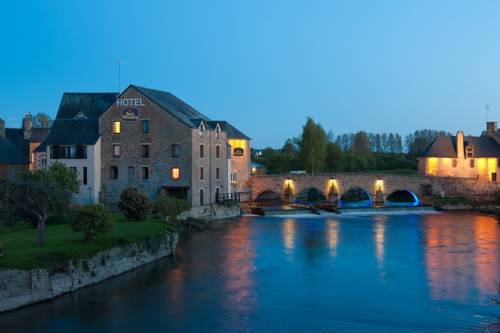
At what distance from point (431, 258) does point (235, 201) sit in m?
26.4

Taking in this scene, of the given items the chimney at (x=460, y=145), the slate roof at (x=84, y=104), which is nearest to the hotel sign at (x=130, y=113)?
the slate roof at (x=84, y=104)

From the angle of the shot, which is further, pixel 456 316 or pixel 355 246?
pixel 355 246

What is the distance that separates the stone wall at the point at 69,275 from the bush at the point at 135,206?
666 centimetres

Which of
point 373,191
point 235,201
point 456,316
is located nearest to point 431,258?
point 456,316

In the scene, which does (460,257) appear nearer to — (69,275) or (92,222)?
(92,222)

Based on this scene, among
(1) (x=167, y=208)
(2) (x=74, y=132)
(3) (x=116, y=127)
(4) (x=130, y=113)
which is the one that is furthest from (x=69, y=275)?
A: (2) (x=74, y=132)

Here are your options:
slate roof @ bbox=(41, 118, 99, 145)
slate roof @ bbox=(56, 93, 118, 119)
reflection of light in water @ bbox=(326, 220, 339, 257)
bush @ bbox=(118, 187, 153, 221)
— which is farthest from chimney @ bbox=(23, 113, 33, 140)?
reflection of light in water @ bbox=(326, 220, 339, 257)

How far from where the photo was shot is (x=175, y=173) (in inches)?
2056

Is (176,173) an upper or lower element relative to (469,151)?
lower

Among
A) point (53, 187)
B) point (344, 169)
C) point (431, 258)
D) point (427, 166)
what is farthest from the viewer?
point (344, 169)

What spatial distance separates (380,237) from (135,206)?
1777 cm

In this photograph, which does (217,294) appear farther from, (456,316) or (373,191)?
(373,191)

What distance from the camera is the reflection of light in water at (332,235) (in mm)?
37219

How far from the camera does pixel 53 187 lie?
2788cm
